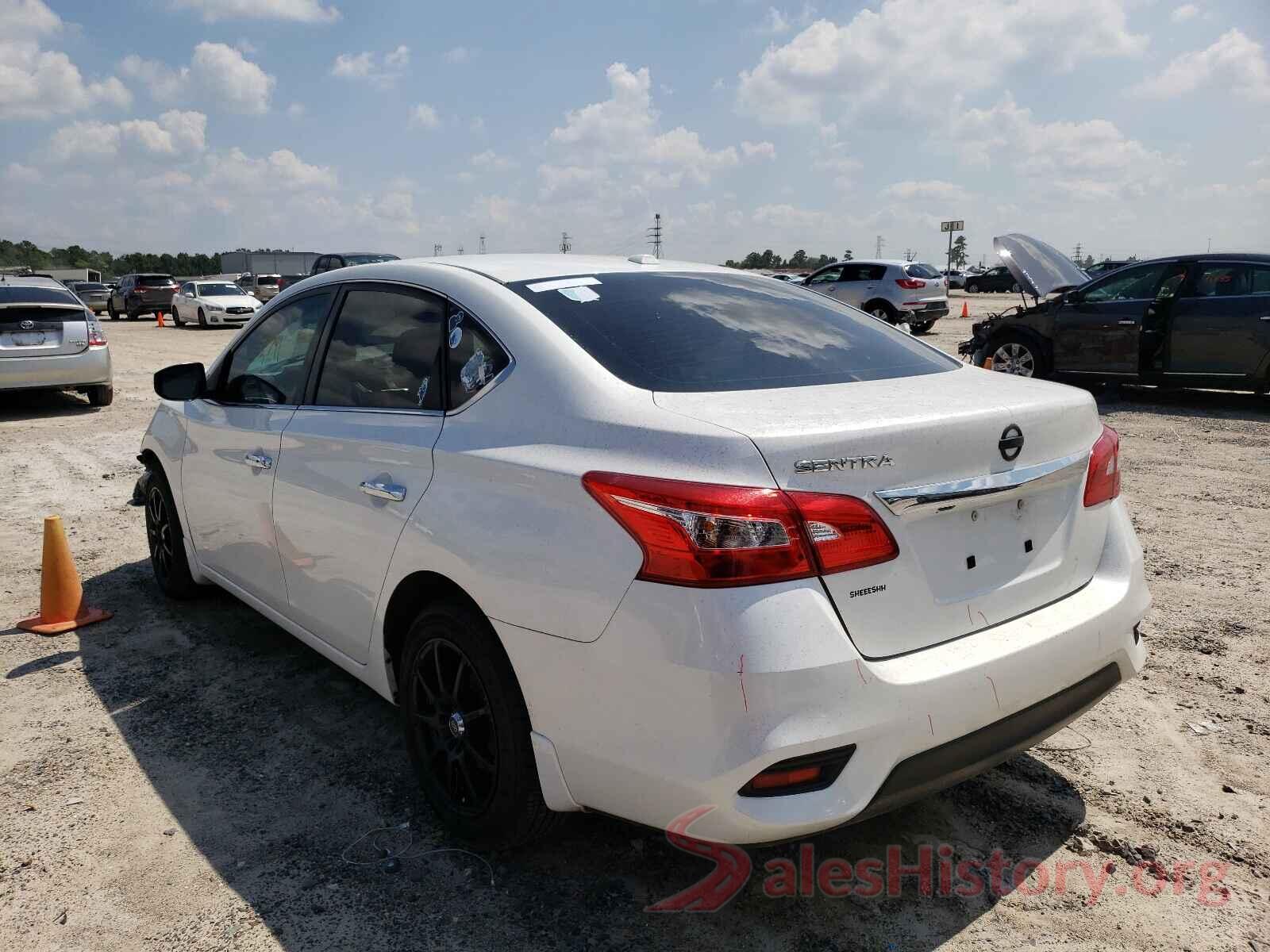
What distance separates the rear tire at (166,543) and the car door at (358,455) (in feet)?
5.01

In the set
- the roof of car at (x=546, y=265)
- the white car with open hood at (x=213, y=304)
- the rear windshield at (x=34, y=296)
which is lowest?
the roof of car at (x=546, y=265)

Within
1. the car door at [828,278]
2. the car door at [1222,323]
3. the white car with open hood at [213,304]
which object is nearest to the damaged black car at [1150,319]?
the car door at [1222,323]

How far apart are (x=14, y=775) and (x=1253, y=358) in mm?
11284

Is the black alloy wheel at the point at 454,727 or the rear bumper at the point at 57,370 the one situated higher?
the rear bumper at the point at 57,370

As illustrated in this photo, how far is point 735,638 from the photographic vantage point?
6.52 feet

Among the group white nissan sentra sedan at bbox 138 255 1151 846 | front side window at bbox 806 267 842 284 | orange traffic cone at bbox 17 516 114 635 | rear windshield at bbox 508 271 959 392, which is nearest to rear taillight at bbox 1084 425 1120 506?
white nissan sentra sedan at bbox 138 255 1151 846

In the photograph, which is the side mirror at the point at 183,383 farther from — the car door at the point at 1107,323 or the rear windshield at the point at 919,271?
the rear windshield at the point at 919,271

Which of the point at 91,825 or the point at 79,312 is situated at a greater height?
the point at 79,312

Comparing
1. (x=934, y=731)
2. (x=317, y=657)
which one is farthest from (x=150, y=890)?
(x=934, y=731)

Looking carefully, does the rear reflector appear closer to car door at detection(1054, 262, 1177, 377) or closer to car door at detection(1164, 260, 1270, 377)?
car door at detection(1164, 260, 1270, 377)

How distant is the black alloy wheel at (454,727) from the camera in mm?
2633

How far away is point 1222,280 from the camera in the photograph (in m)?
10.2

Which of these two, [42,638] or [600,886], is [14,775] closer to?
[42,638]

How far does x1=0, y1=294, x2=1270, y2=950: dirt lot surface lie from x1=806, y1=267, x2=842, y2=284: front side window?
59.0ft
